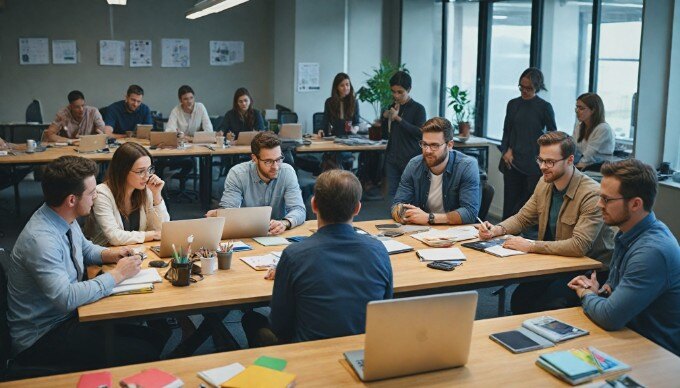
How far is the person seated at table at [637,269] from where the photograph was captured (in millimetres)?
2826

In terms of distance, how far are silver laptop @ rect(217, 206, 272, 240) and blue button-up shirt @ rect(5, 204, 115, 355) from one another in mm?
992

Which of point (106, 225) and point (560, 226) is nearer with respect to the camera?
point (106, 225)

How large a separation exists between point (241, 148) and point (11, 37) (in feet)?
16.3

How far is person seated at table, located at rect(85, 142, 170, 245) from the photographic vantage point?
3.90 m

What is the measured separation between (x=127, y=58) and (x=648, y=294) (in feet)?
32.2

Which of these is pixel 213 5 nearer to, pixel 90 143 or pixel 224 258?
pixel 90 143

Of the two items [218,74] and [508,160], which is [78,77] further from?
[508,160]

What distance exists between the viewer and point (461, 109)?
8.85 metres

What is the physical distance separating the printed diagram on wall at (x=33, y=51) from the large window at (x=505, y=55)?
6.52 m

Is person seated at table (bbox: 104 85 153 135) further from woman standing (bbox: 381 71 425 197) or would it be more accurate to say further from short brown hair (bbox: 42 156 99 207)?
short brown hair (bbox: 42 156 99 207)

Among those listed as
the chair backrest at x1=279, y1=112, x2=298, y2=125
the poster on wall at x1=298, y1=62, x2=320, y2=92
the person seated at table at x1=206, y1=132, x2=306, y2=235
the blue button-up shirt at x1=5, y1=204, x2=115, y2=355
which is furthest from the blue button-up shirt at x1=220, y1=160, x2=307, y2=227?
the poster on wall at x1=298, y1=62, x2=320, y2=92

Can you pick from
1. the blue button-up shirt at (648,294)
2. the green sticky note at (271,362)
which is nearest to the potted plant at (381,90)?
the blue button-up shirt at (648,294)

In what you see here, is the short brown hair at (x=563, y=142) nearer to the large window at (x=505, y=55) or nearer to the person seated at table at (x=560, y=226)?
the person seated at table at (x=560, y=226)

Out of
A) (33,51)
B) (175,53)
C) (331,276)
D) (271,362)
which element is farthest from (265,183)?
(33,51)
